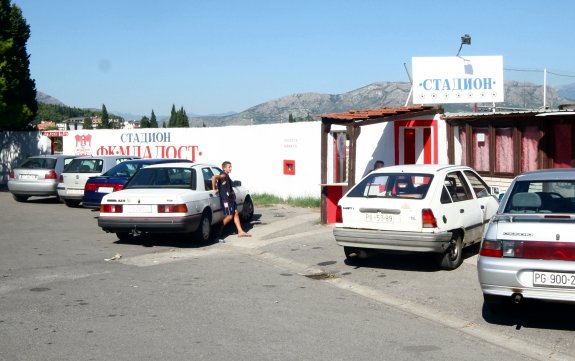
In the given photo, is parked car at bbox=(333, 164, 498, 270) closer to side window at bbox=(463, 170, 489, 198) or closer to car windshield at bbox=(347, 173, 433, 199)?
car windshield at bbox=(347, 173, 433, 199)

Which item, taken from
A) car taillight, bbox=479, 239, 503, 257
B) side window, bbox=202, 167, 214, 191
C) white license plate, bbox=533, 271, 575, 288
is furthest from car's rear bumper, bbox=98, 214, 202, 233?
white license plate, bbox=533, 271, 575, 288

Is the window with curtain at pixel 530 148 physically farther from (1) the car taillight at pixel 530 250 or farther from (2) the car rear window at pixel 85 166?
(2) the car rear window at pixel 85 166

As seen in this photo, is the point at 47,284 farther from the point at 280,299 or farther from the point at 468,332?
the point at 468,332

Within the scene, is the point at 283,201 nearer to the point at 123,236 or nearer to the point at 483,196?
the point at 123,236

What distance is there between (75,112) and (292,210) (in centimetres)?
10564

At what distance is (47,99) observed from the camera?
189m

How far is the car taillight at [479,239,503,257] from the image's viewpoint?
22.7 ft

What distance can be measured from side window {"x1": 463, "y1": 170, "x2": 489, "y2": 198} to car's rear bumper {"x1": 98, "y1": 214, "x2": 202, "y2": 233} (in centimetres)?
498

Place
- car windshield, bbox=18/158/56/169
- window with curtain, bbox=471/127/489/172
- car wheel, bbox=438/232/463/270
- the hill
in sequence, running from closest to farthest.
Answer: car wheel, bbox=438/232/463/270 < window with curtain, bbox=471/127/489/172 < car windshield, bbox=18/158/56/169 < the hill

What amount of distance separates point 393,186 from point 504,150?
613 cm

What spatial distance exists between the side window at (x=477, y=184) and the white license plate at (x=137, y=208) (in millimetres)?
5620

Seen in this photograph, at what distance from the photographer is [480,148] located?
16.4 m

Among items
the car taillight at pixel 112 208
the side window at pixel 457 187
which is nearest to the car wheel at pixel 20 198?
the car taillight at pixel 112 208

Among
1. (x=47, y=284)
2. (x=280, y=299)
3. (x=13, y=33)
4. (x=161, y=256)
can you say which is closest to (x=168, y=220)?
(x=161, y=256)
